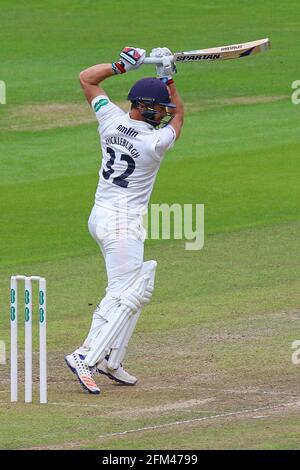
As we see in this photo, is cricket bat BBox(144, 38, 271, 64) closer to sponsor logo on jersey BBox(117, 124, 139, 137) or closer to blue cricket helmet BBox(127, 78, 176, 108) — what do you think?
blue cricket helmet BBox(127, 78, 176, 108)

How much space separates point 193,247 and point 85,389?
6.31 meters

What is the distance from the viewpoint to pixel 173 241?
54.9 ft

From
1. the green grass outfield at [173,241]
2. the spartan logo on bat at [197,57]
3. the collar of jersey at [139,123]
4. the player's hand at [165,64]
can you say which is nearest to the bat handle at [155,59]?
the player's hand at [165,64]

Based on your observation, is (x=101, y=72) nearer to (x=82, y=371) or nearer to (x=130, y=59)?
(x=130, y=59)

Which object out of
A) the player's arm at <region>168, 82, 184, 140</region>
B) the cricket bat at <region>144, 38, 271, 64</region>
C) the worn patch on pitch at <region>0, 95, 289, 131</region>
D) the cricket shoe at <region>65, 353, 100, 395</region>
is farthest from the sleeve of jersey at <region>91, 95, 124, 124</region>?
the worn patch on pitch at <region>0, 95, 289, 131</region>

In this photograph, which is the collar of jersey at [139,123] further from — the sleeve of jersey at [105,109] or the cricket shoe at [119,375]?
the cricket shoe at [119,375]

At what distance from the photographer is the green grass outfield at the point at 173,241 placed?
9219 mm

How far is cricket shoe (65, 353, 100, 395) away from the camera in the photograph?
1000cm

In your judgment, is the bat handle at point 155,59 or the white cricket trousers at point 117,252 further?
the bat handle at point 155,59

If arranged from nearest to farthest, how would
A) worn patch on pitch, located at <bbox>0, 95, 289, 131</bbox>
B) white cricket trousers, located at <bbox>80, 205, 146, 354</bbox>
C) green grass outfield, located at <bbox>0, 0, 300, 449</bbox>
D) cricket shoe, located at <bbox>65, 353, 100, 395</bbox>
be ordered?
green grass outfield, located at <bbox>0, 0, 300, 449</bbox> < cricket shoe, located at <bbox>65, 353, 100, 395</bbox> < white cricket trousers, located at <bbox>80, 205, 146, 354</bbox> < worn patch on pitch, located at <bbox>0, 95, 289, 131</bbox>

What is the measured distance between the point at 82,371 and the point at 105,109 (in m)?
1.91

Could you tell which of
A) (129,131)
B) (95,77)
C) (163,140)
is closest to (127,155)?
(129,131)
